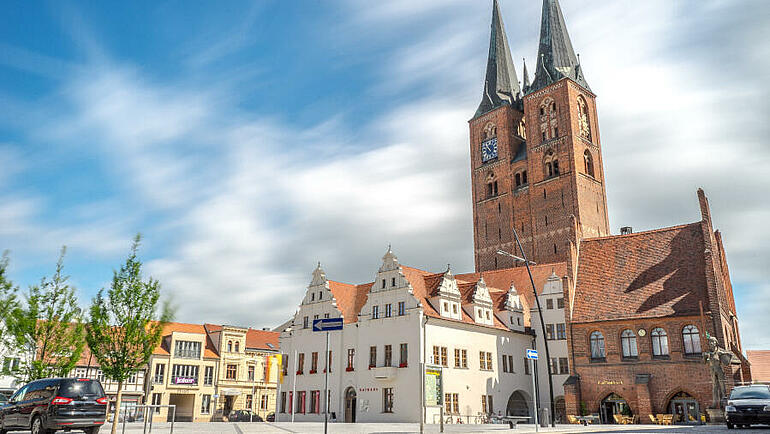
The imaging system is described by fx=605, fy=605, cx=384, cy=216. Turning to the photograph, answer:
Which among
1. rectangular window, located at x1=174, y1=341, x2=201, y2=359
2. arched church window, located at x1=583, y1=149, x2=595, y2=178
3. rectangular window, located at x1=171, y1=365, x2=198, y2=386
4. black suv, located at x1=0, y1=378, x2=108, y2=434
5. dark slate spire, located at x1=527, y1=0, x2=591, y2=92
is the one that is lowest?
black suv, located at x1=0, y1=378, x2=108, y2=434

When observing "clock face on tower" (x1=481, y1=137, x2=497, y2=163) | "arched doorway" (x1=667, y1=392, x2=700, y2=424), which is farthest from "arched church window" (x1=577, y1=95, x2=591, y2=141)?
"arched doorway" (x1=667, y1=392, x2=700, y2=424)

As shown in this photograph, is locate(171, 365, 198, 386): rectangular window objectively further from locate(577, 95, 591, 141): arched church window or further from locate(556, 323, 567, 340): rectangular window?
locate(577, 95, 591, 141): arched church window

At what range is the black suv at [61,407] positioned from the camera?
57.8 feet

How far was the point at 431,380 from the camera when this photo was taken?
2667 centimetres

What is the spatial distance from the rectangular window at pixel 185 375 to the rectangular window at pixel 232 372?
4020 mm

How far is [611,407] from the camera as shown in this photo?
42.6 metres

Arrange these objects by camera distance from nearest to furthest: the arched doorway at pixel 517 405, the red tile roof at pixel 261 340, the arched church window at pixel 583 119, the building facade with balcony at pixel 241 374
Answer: the arched doorway at pixel 517 405, the building facade with balcony at pixel 241 374, the red tile roof at pixel 261 340, the arched church window at pixel 583 119

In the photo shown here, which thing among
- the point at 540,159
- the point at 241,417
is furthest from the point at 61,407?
the point at 540,159

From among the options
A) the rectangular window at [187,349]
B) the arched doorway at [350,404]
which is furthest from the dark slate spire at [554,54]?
the rectangular window at [187,349]

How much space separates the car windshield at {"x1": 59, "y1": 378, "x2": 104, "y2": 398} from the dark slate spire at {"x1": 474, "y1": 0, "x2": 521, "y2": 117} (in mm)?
73985

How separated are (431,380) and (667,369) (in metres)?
22.3

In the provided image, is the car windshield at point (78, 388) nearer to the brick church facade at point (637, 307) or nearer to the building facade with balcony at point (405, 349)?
the building facade with balcony at point (405, 349)

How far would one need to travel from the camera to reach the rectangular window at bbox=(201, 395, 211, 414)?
64.6 metres

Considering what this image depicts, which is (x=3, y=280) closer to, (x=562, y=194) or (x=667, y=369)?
(x=667, y=369)
